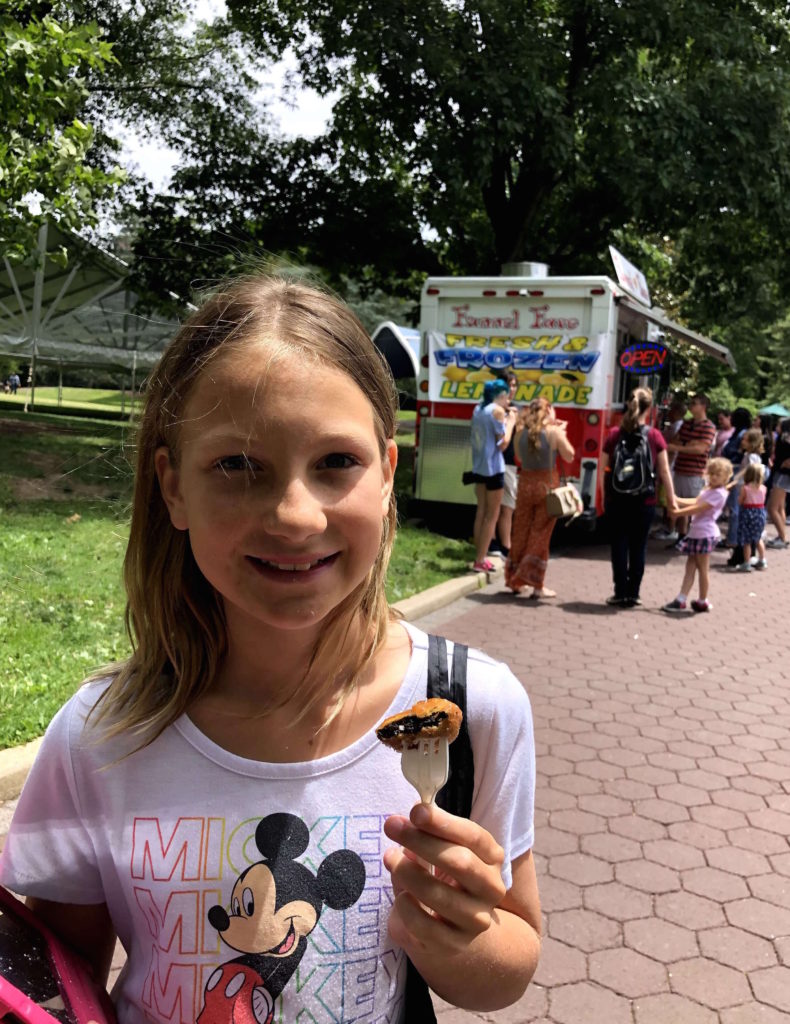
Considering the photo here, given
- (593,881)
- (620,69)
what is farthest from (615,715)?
Answer: (620,69)

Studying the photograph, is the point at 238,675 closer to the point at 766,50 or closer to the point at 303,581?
the point at 303,581

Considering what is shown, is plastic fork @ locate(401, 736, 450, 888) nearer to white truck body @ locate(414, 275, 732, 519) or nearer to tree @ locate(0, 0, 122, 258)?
tree @ locate(0, 0, 122, 258)

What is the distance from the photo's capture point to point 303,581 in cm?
126

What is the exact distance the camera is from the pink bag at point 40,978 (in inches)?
42.4

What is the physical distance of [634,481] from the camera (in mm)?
8328

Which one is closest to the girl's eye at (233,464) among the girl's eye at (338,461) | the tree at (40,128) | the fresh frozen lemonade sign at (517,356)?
the girl's eye at (338,461)

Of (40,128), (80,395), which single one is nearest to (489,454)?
(40,128)

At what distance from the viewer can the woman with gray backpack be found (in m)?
8.37

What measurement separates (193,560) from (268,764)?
41cm

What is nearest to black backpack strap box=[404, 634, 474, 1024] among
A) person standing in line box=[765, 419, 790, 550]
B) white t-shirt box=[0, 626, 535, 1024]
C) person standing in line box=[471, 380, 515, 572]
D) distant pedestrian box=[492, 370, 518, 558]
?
white t-shirt box=[0, 626, 535, 1024]

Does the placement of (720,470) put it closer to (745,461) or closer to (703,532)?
(703,532)

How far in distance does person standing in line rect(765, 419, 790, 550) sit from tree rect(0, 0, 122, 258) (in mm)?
Answer: 11678

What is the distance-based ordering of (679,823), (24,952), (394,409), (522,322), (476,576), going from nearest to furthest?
(24,952), (394,409), (679,823), (476,576), (522,322)

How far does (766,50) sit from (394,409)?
16780mm
